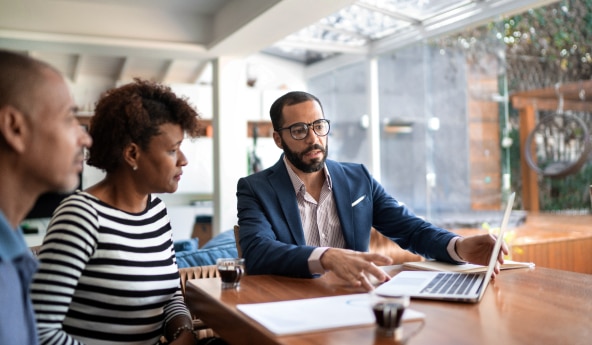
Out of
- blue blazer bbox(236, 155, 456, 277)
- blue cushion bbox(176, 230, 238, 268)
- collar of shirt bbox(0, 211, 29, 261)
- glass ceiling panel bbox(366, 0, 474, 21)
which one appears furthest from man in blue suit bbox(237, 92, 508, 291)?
glass ceiling panel bbox(366, 0, 474, 21)

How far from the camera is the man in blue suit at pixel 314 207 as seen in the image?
1.86 meters

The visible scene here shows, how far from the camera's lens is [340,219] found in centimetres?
207

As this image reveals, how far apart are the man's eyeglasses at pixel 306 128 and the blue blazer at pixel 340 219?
0.39 feet

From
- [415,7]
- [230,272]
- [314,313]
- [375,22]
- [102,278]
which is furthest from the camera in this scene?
[375,22]

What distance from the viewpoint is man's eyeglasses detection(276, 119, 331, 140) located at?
7.06 ft

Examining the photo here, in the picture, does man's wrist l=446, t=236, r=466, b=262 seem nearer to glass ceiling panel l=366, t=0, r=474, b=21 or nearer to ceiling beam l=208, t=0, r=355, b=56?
ceiling beam l=208, t=0, r=355, b=56

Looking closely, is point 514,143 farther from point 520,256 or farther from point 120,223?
point 120,223

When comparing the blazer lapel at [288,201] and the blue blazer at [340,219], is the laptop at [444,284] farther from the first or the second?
the blazer lapel at [288,201]

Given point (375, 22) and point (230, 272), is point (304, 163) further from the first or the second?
point (375, 22)

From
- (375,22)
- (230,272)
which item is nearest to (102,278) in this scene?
(230,272)

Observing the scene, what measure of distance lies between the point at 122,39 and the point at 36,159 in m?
4.49

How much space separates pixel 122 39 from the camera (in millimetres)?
5184

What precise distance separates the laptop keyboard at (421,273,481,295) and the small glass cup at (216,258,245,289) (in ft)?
1.61

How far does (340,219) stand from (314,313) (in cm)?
90
